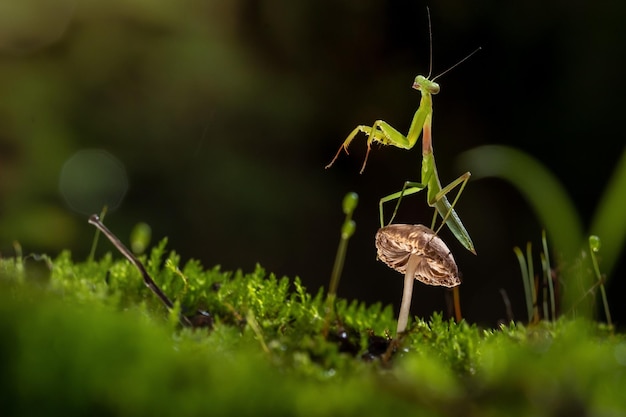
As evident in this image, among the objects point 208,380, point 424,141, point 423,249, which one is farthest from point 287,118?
point 208,380

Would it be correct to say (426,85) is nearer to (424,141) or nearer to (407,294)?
(424,141)

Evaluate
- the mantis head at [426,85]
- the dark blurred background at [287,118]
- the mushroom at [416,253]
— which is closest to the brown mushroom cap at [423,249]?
the mushroom at [416,253]

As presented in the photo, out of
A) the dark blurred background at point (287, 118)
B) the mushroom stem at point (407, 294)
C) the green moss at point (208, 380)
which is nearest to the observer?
the green moss at point (208, 380)

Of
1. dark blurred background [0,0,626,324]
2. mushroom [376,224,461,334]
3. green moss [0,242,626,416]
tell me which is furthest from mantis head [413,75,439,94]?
dark blurred background [0,0,626,324]

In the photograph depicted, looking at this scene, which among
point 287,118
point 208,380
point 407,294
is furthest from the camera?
point 287,118

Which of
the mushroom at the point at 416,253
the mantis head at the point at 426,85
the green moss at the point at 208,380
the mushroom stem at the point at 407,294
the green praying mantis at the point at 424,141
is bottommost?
the green moss at the point at 208,380

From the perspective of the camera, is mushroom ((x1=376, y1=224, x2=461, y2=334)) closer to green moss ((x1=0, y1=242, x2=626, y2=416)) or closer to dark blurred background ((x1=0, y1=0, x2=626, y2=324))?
green moss ((x1=0, y1=242, x2=626, y2=416))

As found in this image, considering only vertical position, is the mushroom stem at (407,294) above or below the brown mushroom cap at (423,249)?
below

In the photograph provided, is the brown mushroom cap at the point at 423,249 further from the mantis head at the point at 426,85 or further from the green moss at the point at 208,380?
the green moss at the point at 208,380
